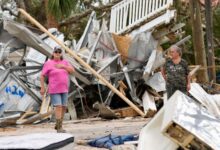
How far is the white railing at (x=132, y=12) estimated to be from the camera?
14993 millimetres

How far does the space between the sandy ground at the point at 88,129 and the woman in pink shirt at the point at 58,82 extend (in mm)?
486

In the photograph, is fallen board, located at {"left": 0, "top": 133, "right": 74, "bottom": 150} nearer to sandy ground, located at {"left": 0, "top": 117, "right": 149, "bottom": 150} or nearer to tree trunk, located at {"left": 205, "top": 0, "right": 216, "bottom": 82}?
sandy ground, located at {"left": 0, "top": 117, "right": 149, "bottom": 150}

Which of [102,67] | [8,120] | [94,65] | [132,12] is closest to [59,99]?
[8,120]

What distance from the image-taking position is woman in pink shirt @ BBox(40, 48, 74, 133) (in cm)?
985

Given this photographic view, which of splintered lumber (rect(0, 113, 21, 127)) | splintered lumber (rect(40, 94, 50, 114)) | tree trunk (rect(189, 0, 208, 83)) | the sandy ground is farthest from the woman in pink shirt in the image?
tree trunk (rect(189, 0, 208, 83))

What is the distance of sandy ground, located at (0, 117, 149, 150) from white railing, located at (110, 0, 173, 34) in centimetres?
330

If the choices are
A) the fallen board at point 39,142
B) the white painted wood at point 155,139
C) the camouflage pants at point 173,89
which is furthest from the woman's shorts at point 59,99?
the white painted wood at point 155,139

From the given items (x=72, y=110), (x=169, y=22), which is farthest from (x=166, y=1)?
(x=72, y=110)

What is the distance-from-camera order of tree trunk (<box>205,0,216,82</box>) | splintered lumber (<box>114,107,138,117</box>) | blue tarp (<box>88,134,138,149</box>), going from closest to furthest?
1. blue tarp (<box>88,134,138,149</box>)
2. splintered lumber (<box>114,107,138,117</box>)
3. tree trunk (<box>205,0,216,82</box>)

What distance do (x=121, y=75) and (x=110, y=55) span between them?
0.70m

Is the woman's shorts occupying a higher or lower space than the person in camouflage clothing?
lower

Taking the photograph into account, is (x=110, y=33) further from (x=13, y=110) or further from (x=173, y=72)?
(x=173, y=72)

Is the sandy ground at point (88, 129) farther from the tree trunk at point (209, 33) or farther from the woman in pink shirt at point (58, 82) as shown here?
the tree trunk at point (209, 33)

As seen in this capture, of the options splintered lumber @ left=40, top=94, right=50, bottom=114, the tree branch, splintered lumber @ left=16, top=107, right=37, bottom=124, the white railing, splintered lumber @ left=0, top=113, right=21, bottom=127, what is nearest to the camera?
splintered lumber @ left=0, top=113, right=21, bottom=127
